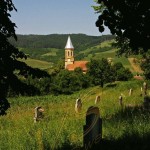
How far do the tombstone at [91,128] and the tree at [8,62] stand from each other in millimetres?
4379

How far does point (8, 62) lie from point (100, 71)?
71.4 m

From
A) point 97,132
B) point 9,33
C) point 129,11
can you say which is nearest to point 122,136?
point 97,132

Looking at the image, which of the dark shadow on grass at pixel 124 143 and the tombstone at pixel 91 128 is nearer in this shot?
the tombstone at pixel 91 128

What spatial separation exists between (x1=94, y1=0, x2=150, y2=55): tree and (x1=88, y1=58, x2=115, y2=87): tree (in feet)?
246

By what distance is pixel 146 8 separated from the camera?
4.17 m

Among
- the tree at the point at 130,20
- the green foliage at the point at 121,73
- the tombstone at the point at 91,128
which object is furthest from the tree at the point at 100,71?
the tombstone at the point at 91,128

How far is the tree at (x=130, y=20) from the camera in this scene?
13.9 ft

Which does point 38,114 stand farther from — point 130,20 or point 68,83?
point 68,83

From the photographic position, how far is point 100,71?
7994 cm

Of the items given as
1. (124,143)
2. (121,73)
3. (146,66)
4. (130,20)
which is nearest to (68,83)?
(121,73)

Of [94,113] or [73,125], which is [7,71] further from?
[94,113]

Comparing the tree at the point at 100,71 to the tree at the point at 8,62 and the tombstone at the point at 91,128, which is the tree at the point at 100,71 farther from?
the tombstone at the point at 91,128

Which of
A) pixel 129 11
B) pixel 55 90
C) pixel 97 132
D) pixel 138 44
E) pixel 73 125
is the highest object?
pixel 129 11

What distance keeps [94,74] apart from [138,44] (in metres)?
78.0
